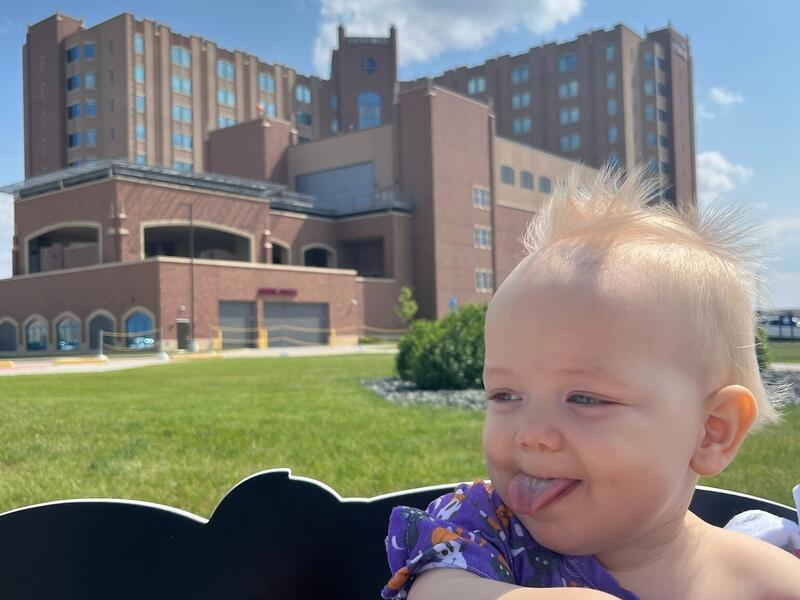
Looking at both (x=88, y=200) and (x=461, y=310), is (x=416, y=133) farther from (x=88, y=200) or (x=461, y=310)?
(x=461, y=310)

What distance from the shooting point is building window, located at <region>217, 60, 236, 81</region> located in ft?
221

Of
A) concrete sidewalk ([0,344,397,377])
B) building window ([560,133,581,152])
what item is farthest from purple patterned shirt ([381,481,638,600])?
building window ([560,133,581,152])

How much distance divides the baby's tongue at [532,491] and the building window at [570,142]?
76.8 meters

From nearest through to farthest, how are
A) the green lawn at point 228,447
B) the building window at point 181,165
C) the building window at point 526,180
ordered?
the green lawn at point 228,447 → the building window at point 526,180 → the building window at point 181,165

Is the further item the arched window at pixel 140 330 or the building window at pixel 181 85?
the building window at pixel 181 85

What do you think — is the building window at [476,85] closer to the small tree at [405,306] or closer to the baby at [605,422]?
the small tree at [405,306]

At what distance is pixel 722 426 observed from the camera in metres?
1.46

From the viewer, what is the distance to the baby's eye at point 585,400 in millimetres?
1310

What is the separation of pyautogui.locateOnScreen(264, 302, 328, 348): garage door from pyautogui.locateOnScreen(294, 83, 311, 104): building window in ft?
120

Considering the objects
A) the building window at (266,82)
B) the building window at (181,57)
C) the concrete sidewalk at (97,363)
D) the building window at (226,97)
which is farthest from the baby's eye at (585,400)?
the building window at (266,82)

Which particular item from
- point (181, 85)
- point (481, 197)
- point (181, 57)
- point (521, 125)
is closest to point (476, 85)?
point (521, 125)

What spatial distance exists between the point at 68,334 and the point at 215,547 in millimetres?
41466

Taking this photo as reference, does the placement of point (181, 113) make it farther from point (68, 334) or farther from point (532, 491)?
point (532, 491)

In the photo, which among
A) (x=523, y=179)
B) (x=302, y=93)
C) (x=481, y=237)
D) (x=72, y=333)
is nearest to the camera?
(x=72, y=333)
